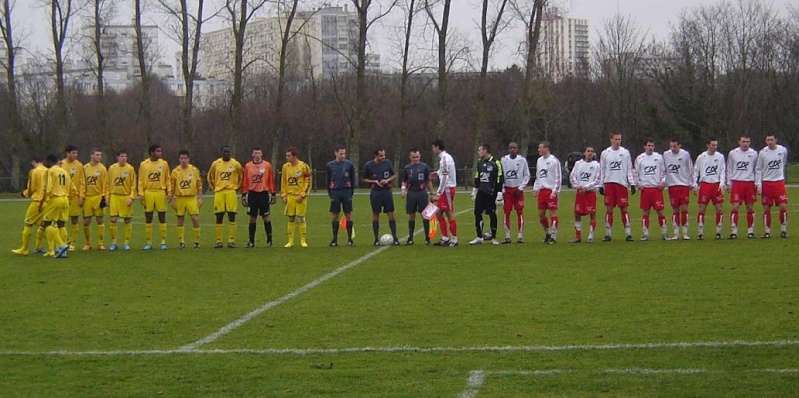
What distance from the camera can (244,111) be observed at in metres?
67.2

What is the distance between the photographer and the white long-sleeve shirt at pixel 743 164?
1791cm

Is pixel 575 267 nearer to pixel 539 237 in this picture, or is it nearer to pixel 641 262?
pixel 641 262

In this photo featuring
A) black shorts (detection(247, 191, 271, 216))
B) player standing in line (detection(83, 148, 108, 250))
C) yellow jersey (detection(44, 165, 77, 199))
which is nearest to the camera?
yellow jersey (detection(44, 165, 77, 199))

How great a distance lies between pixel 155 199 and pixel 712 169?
1064cm

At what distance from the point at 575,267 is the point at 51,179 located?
9376 millimetres

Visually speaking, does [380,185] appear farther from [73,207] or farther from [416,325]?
[416,325]

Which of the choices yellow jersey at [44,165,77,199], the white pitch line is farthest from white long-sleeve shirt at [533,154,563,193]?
the white pitch line

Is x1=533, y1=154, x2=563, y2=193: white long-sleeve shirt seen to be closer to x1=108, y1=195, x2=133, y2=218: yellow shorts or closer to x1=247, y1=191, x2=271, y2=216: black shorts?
x1=247, y1=191, x2=271, y2=216: black shorts

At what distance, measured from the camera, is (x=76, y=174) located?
61.1 ft

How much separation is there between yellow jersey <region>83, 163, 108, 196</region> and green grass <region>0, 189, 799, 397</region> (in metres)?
2.62

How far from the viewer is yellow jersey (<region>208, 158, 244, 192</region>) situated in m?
18.6

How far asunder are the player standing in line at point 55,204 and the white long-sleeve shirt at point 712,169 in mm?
11705

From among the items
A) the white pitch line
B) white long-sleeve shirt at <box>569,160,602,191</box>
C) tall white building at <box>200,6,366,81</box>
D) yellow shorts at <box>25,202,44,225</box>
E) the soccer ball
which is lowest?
the white pitch line

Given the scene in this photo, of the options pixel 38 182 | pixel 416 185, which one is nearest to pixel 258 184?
pixel 416 185
